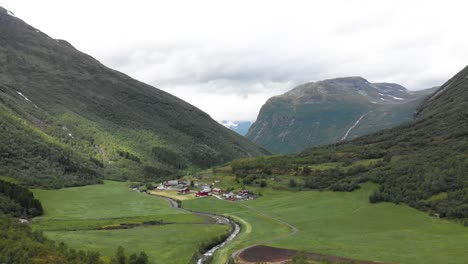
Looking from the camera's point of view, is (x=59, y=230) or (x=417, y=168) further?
(x=417, y=168)

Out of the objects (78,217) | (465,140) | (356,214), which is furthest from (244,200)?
(465,140)

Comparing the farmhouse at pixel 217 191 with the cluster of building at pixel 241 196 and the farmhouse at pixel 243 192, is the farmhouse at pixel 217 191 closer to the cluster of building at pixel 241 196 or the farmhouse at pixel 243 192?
the cluster of building at pixel 241 196

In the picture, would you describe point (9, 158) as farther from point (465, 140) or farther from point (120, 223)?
point (465, 140)

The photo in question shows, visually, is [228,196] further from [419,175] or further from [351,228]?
[419,175]

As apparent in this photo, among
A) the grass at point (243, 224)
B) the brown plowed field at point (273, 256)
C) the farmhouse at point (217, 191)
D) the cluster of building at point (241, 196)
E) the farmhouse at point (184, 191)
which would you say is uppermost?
the farmhouse at point (184, 191)

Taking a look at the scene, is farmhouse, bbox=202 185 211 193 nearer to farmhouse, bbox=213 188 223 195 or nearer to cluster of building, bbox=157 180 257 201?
cluster of building, bbox=157 180 257 201

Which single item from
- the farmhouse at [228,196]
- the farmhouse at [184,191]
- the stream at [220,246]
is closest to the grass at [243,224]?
the stream at [220,246]
